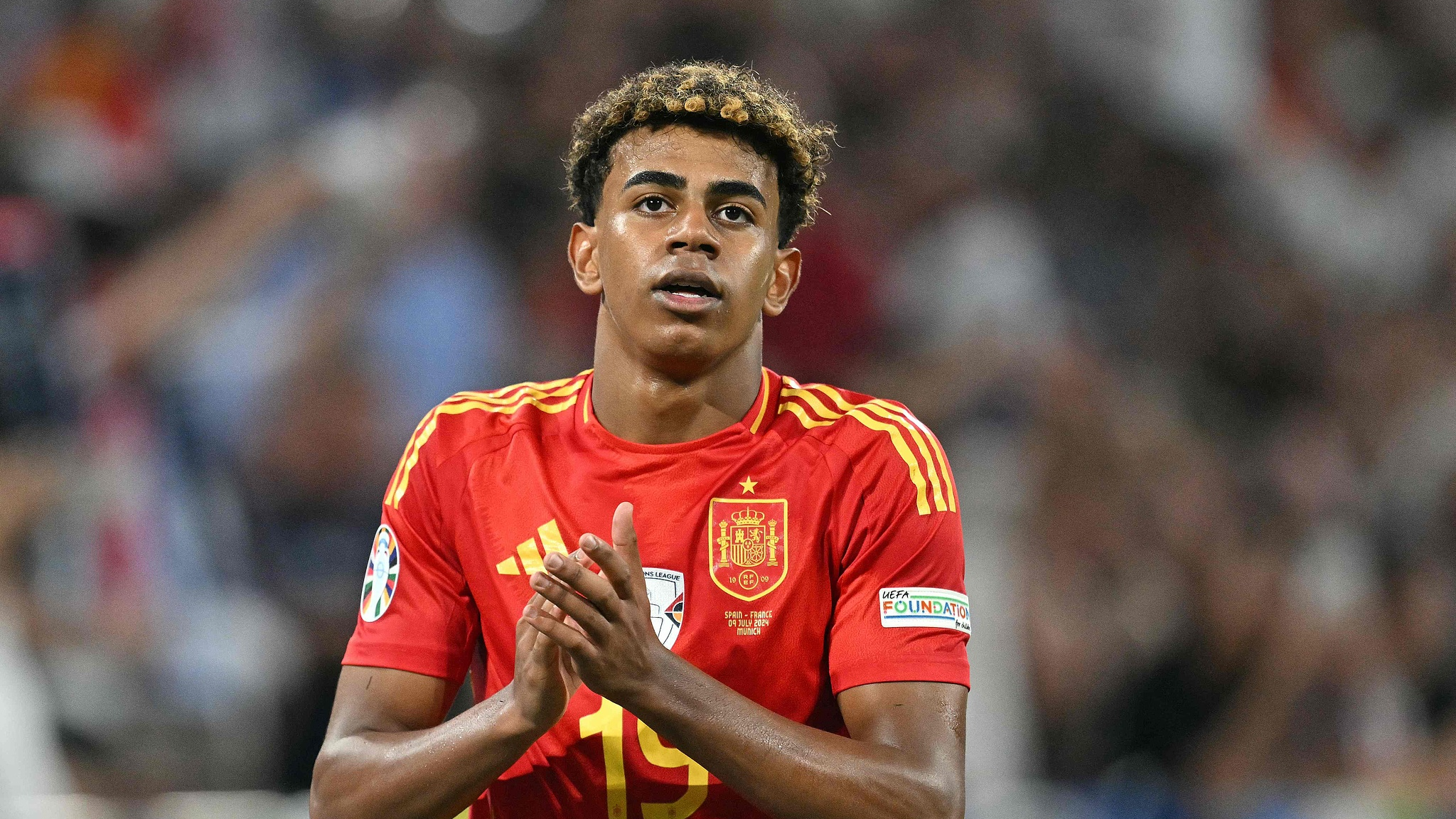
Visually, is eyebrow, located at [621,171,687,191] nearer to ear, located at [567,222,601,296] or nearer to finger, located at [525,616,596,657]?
ear, located at [567,222,601,296]

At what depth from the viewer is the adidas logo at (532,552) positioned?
2852 mm

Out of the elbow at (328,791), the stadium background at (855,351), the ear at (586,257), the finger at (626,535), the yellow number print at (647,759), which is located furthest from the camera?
the stadium background at (855,351)

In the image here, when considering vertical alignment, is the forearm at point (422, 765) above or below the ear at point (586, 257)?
below

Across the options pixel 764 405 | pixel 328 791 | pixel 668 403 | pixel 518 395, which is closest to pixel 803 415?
pixel 764 405

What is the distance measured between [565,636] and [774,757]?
16.6 inches

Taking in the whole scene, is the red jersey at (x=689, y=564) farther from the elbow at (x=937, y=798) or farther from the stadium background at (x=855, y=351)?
the stadium background at (x=855, y=351)

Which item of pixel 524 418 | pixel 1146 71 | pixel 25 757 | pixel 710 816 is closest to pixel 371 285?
pixel 25 757

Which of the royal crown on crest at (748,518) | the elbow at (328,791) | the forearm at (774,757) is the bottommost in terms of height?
the elbow at (328,791)

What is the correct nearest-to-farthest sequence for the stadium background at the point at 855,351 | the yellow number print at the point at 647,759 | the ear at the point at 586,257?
the yellow number print at the point at 647,759 < the ear at the point at 586,257 < the stadium background at the point at 855,351

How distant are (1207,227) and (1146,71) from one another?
875 mm

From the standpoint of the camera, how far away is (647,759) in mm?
2740

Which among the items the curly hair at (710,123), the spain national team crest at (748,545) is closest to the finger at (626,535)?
the spain national team crest at (748,545)

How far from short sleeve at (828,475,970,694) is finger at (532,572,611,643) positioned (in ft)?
1.96

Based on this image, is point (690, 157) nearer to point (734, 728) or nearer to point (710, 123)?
point (710, 123)
